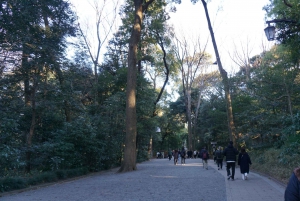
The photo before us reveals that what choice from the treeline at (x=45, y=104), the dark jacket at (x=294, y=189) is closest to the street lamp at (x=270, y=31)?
the dark jacket at (x=294, y=189)

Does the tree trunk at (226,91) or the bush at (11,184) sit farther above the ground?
the tree trunk at (226,91)

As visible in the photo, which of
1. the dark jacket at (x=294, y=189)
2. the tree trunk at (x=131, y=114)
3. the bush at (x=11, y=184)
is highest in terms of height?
the tree trunk at (x=131, y=114)

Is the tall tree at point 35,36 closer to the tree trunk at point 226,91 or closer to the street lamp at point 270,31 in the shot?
the street lamp at point 270,31

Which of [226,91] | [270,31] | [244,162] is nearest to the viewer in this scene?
[270,31]

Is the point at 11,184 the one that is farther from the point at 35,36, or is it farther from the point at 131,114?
the point at 131,114

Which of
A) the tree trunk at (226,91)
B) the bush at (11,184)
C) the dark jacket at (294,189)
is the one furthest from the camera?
the tree trunk at (226,91)

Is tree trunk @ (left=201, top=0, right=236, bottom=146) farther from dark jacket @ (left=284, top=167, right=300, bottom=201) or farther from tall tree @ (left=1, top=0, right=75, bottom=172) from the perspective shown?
dark jacket @ (left=284, top=167, right=300, bottom=201)

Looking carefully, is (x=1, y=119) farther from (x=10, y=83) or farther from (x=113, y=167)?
(x=113, y=167)

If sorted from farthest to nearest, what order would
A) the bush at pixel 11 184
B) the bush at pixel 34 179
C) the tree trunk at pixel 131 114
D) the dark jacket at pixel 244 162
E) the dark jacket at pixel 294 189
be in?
the tree trunk at pixel 131 114, the dark jacket at pixel 244 162, the bush at pixel 34 179, the bush at pixel 11 184, the dark jacket at pixel 294 189

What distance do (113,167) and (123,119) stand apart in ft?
14.2

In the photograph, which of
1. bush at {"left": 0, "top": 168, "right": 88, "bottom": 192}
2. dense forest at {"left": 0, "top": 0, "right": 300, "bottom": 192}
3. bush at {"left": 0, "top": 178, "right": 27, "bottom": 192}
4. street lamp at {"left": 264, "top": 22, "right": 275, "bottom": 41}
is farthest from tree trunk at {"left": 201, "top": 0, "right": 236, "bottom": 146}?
bush at {"left": 0, "top": 178, "right": 27, "bottom": 192}

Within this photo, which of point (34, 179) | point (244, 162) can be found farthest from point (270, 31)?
point (34, 179)

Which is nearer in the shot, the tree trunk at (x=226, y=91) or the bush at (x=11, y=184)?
the bush at (x=11, y=184)

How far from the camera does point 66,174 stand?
17953 mm
